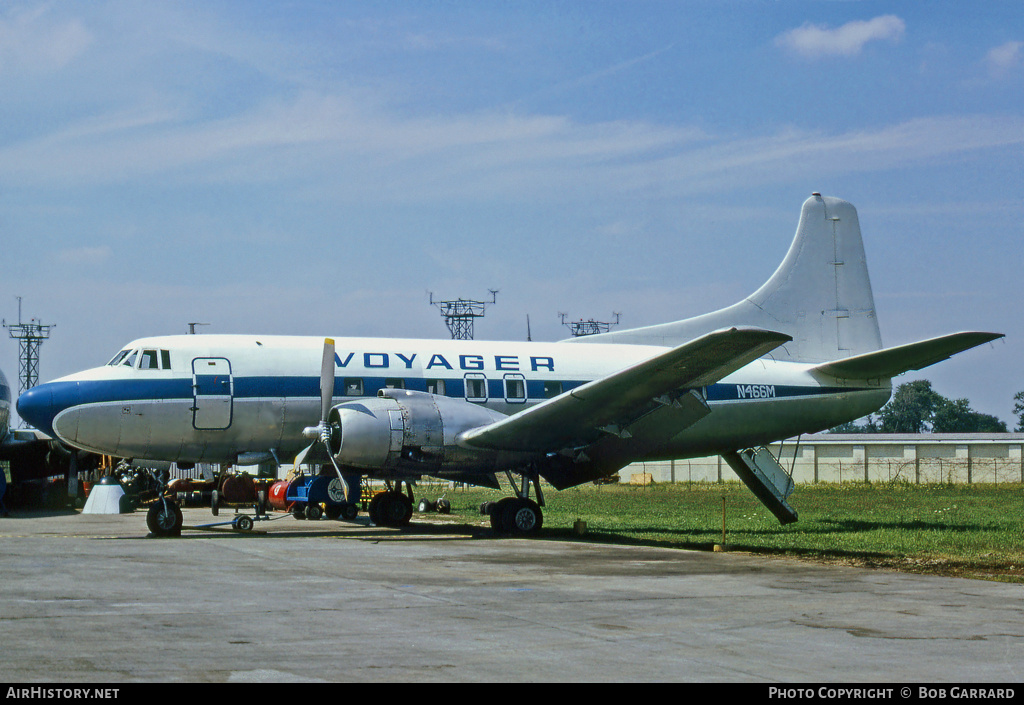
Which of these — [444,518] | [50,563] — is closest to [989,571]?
[50,563]

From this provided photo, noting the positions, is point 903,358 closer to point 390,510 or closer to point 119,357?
point 390,510

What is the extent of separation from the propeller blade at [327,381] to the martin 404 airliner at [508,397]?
0.04m

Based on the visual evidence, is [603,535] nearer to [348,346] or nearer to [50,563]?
[348,346]

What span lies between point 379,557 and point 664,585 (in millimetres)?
5485

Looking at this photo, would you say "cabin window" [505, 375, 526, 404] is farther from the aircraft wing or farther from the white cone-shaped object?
the white cone-shaped object

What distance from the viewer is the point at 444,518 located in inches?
1188

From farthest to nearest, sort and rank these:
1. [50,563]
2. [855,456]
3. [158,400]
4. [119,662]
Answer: [855,456], [158,400], [50,563], [119,662]

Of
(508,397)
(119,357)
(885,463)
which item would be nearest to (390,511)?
(508,397)

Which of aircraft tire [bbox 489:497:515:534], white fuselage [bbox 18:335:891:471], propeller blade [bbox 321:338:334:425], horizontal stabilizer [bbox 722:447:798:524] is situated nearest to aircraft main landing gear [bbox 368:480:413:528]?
white fuselage [bbox 18:335:891:471]

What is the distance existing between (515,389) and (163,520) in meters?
8.04

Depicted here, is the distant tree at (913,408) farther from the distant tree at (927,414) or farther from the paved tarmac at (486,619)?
the paved tarmac at (486,619)

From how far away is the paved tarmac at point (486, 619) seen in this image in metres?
7.74

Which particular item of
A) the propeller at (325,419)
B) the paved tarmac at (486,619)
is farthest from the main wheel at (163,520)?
the paved tarmac at (486,619)
